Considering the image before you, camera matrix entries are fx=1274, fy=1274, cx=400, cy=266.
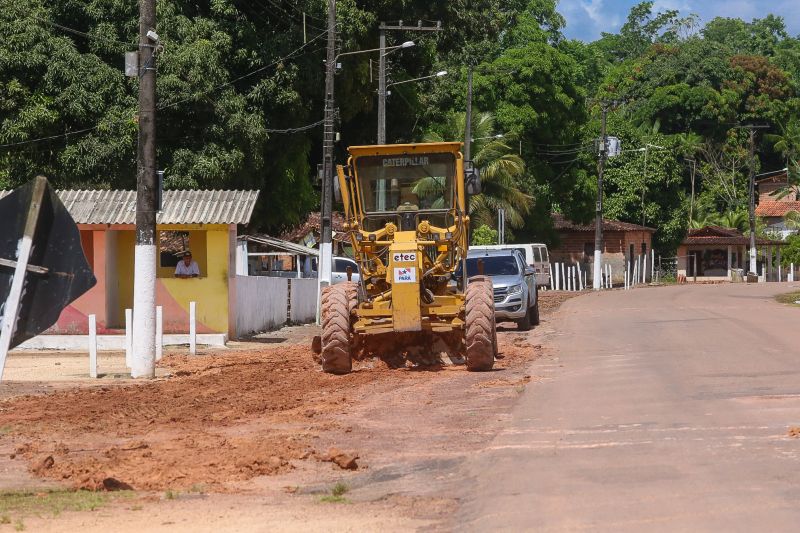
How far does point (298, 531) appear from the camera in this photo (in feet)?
25.8

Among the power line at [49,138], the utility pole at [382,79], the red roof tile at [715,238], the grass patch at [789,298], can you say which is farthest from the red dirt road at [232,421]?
the red roof tile at [715,238]

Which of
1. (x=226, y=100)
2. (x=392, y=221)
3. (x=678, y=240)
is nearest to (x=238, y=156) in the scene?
(x=226, y=100)

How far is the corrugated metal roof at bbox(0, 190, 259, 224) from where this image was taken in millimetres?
25969

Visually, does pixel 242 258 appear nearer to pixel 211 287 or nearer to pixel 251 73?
pixel 251 73

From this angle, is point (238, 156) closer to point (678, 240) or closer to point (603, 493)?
point (603, 493)

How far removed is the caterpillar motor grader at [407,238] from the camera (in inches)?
751

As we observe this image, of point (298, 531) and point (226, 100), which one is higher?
point (226, 100)

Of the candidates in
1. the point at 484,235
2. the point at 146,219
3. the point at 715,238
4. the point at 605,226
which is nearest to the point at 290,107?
the point at 146,219

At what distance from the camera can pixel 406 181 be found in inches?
790

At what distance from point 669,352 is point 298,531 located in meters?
13.7

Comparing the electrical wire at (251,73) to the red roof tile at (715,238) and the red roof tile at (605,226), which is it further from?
the red roof tile at (715,238)

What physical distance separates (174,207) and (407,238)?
855 cm

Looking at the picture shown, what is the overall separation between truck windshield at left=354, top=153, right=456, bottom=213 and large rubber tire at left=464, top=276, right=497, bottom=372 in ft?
6.33

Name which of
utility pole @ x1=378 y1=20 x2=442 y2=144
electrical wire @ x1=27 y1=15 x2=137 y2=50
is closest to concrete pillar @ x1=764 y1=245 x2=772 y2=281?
utility pole @ x1=378 y1=20 x2=442 y2=144
